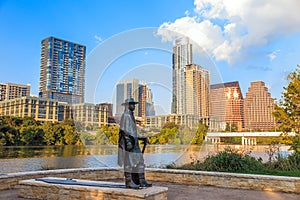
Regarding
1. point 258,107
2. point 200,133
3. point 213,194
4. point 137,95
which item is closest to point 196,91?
point 200,133

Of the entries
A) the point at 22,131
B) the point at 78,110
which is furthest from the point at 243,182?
the point at 22,131

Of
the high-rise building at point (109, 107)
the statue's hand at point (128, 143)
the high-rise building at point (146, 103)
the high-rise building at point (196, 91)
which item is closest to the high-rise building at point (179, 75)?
the high-rise building at point (196, 91)

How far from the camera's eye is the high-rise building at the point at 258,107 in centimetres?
7056

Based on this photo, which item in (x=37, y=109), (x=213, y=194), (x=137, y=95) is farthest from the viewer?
(x=37, y=109)

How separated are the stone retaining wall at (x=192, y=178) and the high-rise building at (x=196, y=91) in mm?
2495

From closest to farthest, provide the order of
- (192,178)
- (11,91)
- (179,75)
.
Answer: (192,178) < (179,75) < (11,91)

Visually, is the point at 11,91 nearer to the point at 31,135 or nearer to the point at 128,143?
the point at 31,135

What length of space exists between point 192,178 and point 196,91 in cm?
335

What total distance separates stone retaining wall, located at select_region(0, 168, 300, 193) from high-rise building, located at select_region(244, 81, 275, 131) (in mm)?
62360

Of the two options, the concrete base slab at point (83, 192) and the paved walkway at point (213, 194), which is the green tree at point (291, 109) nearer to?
the paved walkway at point (213, 194)

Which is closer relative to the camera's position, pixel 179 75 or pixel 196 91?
pixel 179 75

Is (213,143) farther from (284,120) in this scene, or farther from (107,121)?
(284,120)

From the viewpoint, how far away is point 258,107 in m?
74.1

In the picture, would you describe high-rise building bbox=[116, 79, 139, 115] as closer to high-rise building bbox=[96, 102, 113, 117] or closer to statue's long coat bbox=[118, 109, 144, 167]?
high-rise building bbox=[96, 102, 113, 117]
